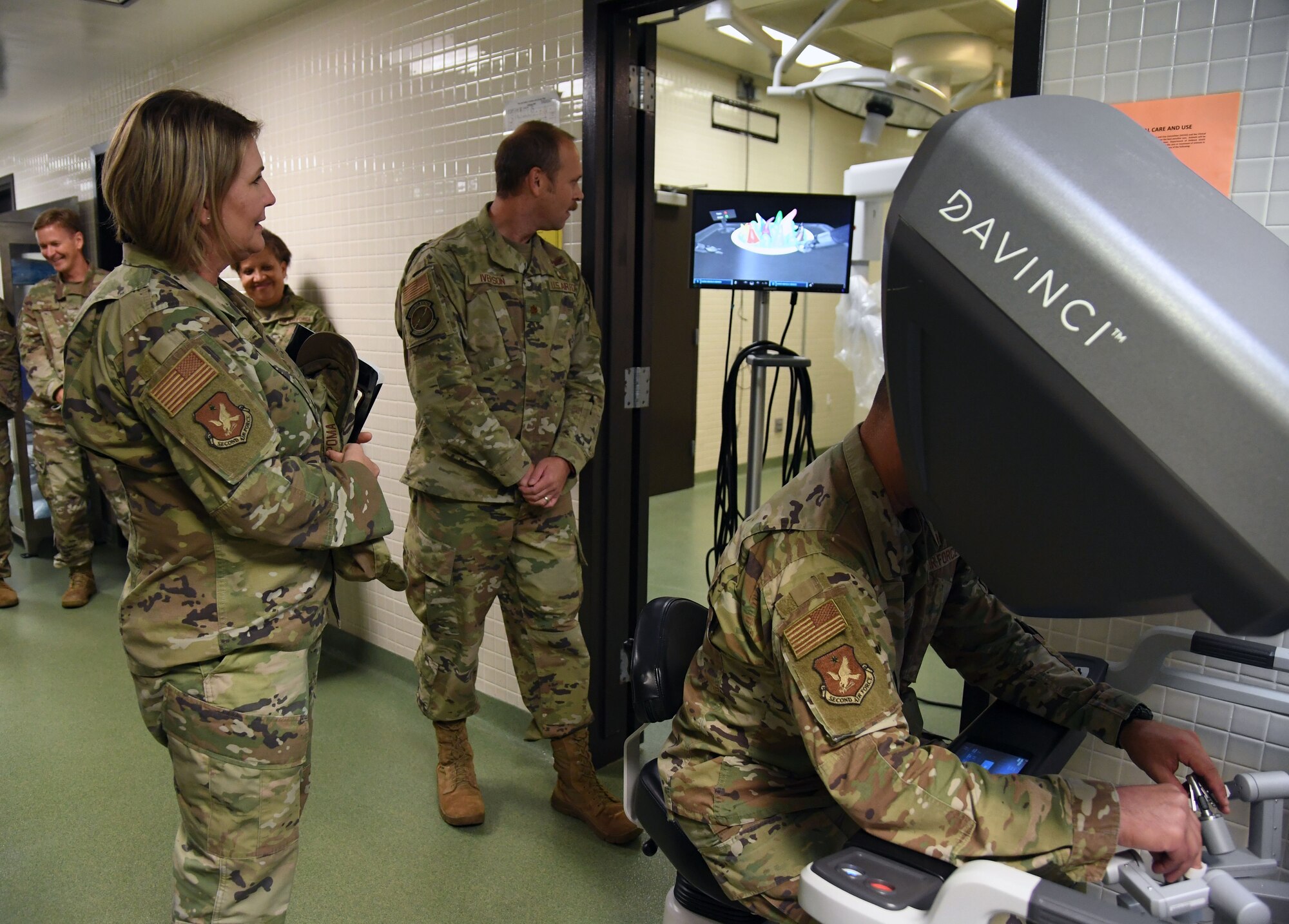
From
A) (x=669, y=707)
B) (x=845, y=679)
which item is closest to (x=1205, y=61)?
(x=845, y=679)

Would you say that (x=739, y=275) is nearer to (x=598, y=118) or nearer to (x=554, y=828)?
(x=598, y=118)

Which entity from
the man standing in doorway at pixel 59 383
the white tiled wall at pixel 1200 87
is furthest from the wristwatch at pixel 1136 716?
the man standing in doorway at pixel 59 383

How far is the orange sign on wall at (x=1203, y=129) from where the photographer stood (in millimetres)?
1341

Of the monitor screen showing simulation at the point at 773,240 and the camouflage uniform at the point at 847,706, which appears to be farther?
the monitor screen showing simulation at the point at 773,240

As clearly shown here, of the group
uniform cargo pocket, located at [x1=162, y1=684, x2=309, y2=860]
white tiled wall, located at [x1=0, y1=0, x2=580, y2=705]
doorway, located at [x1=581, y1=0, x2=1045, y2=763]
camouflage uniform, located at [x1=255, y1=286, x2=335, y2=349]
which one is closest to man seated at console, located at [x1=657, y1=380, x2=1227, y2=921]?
doorway, located at [x1=581, y1=0, x2=1045, y2=763]

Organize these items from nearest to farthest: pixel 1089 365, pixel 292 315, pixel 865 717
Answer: pixel 1089 365, pixel 865 717, pixel 292 315

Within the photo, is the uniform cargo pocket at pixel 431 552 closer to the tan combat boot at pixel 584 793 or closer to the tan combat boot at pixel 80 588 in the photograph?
the tan combat boot at pixel 584 793

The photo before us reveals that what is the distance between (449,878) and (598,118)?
78.1 inches

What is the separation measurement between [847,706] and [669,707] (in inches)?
17.6

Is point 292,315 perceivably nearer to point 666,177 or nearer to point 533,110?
point 533,110

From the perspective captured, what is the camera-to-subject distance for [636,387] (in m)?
2.54

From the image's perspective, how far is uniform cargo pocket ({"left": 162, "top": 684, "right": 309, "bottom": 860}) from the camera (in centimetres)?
126

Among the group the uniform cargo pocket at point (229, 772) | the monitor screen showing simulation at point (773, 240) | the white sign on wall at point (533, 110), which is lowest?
the uniform cargo pocket at point (229, 772)

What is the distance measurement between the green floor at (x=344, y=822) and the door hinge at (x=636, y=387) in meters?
1.06
